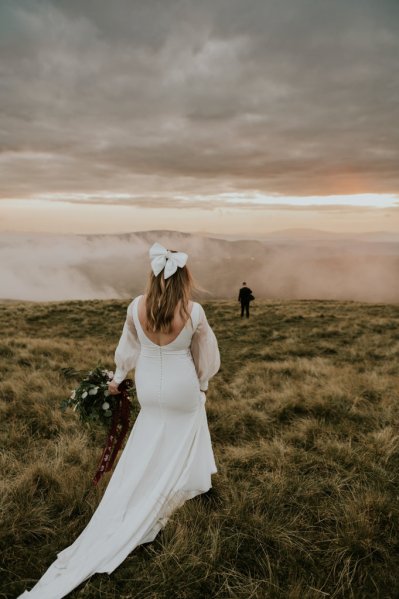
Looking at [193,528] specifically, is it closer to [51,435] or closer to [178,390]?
[178,390]

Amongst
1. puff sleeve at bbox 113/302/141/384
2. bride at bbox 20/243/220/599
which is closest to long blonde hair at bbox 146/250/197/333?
bride at bbox 20/243/220/599

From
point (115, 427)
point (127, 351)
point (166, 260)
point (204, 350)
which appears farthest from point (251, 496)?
point (166, 260)

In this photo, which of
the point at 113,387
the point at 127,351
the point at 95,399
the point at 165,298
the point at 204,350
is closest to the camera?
the point at 165,298

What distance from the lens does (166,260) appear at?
3.35 metres

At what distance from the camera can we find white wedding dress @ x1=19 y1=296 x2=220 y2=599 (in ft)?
11.0

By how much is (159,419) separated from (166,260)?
1.45 metres

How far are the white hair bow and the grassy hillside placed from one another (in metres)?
2.16

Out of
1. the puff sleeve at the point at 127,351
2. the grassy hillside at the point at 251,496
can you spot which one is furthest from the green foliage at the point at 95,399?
the grassy hillside at the point at 251,496

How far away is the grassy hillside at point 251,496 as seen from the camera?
3.03m

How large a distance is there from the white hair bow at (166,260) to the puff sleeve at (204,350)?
0.47m

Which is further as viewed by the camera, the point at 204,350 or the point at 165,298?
the point at 204,350

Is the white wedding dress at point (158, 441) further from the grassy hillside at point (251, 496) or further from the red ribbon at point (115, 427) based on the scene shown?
the red ribbon at point (115, 427)

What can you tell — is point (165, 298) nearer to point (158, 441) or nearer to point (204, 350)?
point (204, 350)

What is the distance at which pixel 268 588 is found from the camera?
2.87 metres
